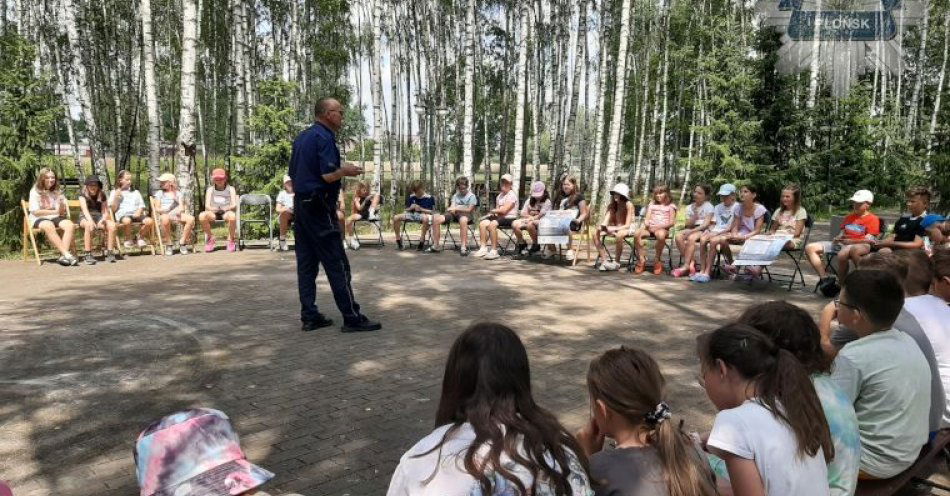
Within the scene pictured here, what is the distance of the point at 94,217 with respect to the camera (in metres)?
10.8

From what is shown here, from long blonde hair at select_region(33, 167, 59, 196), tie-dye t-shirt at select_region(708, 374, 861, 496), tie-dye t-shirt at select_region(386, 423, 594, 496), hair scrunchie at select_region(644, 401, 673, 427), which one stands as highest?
long blonde hair at select_region(33, 167, 59, 196)

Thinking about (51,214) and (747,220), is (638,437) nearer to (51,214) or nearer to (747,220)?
(747,220)

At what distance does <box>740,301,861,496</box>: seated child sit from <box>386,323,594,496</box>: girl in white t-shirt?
1.01 metres

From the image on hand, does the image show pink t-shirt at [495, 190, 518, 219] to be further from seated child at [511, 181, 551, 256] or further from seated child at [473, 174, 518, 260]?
seated child at [511, 181, 551, 256]

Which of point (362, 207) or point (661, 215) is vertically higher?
point (362, 207)

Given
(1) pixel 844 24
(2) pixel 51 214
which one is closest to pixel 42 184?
(2) pixel 51 214

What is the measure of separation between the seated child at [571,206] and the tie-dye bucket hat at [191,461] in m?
9.01

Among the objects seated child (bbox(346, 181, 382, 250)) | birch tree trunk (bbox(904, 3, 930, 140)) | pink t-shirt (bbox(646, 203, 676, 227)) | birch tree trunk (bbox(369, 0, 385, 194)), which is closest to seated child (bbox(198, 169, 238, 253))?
seated child (bbox(346, 181, 382, 250))

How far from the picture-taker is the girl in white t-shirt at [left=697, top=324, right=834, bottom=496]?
6.34 ft

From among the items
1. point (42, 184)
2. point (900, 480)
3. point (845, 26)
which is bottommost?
point (900, 480)

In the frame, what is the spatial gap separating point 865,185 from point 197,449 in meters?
26.5

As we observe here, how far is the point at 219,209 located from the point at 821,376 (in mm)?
11380

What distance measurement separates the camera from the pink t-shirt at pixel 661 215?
31.9 feet

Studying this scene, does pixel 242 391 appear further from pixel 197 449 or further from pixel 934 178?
pixel 934 178
